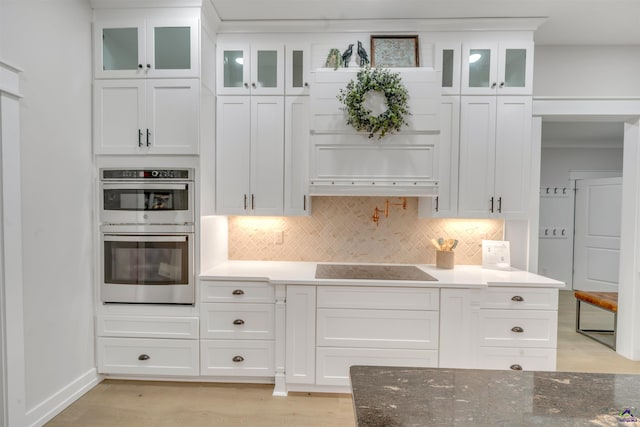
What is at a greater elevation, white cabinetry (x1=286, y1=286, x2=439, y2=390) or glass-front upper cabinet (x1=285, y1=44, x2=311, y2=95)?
glass-front upper cabinet (x1=285, y1=44, x2=311, y2=95)

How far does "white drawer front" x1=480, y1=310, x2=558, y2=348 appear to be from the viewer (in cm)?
245

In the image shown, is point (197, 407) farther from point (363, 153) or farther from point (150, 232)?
point (363, 153)

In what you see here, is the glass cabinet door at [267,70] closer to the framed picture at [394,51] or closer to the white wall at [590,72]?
the framed picture at [394,51]

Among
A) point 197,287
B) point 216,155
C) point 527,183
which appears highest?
point 216,155

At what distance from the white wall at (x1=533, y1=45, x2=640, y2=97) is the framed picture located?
1224 mm

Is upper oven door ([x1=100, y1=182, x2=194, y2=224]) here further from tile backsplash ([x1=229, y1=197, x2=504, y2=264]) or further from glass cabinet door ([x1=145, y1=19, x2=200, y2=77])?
glass cabinet door ([x1=145, y1=19, x2=200, y2=77])

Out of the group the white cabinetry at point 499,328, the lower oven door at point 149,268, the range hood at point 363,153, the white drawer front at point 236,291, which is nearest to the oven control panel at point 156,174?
the lower oven door at point 149,268

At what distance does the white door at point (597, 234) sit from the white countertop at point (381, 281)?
3969 millimetres

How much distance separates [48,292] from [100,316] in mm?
499

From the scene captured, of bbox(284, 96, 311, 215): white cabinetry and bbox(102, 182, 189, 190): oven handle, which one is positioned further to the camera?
bbox(284, 96, 311, 215): white cabinetry

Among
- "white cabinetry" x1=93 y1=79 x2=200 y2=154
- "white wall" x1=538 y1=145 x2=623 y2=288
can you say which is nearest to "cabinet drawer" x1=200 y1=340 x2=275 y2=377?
"white cabinetry" x1=93 y1=79 x2=200 y2=154

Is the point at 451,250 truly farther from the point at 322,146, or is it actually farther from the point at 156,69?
the point at 156,69

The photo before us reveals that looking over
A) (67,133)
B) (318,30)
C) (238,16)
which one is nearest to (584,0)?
(318,30)

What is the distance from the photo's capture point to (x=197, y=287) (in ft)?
8.47
